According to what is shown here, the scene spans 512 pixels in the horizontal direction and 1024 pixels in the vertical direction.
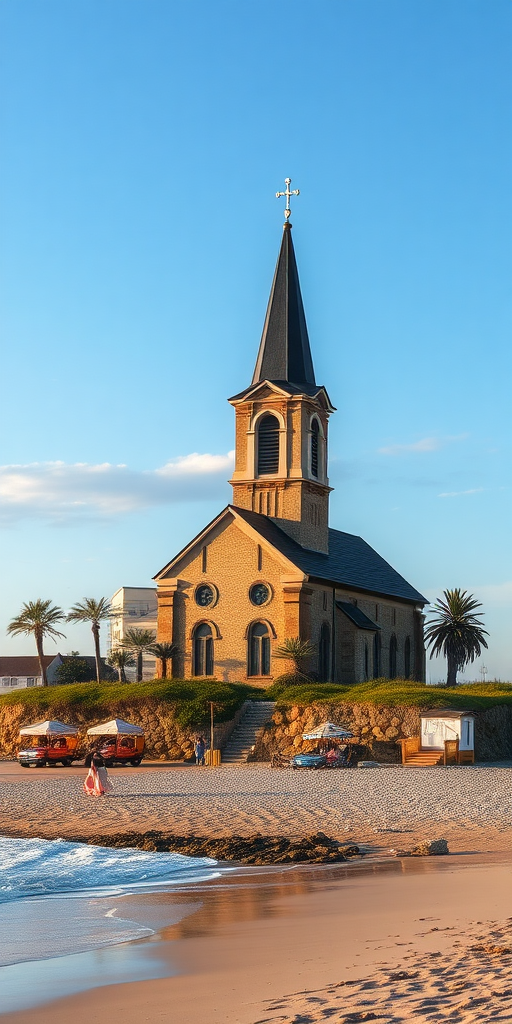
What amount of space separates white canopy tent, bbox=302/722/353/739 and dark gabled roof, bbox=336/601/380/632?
16.7 meters

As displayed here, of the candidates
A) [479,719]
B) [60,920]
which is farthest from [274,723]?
[60,920]

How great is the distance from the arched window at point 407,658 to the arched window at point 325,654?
11.7m

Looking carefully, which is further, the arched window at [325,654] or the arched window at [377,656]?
the arched window at [377,656]

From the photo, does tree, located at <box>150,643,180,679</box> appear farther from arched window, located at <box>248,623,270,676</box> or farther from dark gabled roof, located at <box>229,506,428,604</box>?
dark gabled roof, located at <box>229,506,428,604</box>

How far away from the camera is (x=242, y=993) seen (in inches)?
439

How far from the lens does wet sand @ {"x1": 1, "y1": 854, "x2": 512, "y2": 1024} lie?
1015 centimetres

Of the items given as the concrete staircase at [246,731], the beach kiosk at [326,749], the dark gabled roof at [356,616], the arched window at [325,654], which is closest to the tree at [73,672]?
the dark gabled roof at [356,616]

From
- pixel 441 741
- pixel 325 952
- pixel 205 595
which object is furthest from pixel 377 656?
pixel 325 952

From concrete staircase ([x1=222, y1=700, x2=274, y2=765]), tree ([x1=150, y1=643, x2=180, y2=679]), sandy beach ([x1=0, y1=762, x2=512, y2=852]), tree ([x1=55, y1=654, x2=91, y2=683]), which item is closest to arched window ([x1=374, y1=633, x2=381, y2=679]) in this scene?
tree ([x1=150, y1=643, x2=180, y2=679])

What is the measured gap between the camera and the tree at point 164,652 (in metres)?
57.9

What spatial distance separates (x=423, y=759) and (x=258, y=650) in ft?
49.6

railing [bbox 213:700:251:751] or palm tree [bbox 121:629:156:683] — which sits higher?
palm tree [bbox 121:629:156:683]

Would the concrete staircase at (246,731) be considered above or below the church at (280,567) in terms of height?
below

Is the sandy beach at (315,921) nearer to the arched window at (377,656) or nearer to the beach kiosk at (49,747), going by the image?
the beach kiosk at (49,747)
